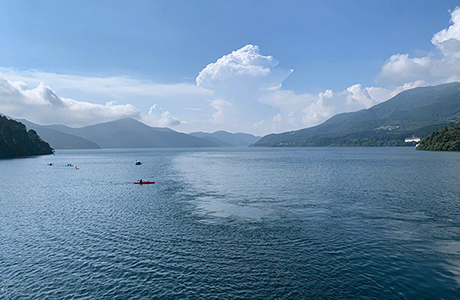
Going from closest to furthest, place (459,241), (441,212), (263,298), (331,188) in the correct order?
1. (263,298)
2. (459,241)
3. (441,212)
4. (331,188)

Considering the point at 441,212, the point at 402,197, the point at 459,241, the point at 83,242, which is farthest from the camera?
the point at 402,197

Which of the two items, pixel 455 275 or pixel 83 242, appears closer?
pixel 455 275

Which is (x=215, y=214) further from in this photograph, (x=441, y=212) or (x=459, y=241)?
(x=441, y=212)

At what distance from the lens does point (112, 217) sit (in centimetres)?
5203

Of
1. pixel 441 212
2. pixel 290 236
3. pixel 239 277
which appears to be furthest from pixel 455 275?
pixel 441 212

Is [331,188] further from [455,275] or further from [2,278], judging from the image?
[2,278]

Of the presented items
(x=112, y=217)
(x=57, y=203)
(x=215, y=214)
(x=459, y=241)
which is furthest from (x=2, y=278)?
(x=459, y=241)

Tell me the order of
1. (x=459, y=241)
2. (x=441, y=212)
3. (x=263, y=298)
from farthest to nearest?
(x=441, y=212) < (x=459, y=241) < (x=263, y=298)

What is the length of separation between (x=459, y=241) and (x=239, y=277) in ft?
104

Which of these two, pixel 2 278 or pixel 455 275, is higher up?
pixel 2 278

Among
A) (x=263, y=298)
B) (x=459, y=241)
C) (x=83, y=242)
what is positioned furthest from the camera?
(x=83, y=242)

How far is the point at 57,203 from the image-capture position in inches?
2571

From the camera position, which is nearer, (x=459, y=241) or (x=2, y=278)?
(x=2, y=278)

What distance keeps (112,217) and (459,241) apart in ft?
188
